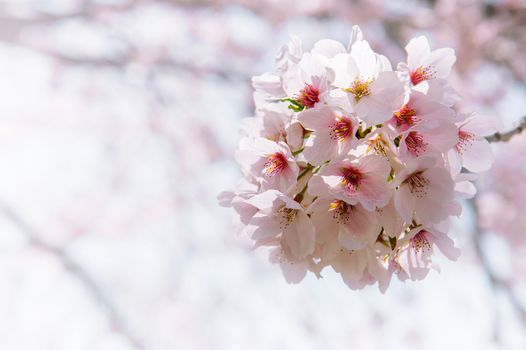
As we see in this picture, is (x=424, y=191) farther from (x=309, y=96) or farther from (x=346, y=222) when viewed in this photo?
(x=309, y=96)

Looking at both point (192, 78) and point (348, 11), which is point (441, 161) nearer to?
point (348, 11)

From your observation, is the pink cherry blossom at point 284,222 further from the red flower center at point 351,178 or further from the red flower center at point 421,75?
the red flower center at point 421,75

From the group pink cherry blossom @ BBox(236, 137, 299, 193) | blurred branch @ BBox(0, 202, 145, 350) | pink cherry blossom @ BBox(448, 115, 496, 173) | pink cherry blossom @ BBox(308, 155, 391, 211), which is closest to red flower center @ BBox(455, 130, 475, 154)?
pink cherry blossom @ BBox(448, 115, 496, 173)

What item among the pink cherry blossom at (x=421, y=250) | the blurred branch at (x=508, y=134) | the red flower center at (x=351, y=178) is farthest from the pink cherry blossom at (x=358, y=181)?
the blurred branch at (x=508, y=134)

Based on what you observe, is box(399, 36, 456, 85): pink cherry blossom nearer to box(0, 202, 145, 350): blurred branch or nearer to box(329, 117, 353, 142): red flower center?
box(329, 117, 353, 142): red flower center

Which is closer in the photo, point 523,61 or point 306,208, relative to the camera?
point 306,208

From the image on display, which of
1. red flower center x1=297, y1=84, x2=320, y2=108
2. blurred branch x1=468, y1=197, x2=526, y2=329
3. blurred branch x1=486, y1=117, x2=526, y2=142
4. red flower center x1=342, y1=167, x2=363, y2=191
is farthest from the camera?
blurred branch x1=468, y1=197, x2=526, y2=329

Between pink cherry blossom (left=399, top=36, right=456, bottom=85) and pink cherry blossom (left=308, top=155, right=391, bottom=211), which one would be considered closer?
pink cherry blossom (left=308, top=155, right=391, bottom=211)

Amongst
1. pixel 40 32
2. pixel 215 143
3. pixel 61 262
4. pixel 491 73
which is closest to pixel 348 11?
pixel 491 73
